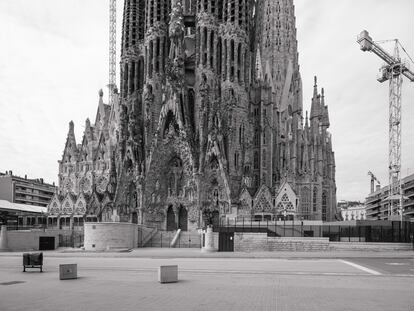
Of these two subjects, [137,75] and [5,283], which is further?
[137,75]

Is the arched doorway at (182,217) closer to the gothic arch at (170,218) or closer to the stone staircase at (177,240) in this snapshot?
the gothic arch at (170,218)

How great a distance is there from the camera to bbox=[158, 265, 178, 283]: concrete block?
21.0m

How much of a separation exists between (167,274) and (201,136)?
2173 inches

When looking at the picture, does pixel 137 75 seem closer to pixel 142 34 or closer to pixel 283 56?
pixel 142 34

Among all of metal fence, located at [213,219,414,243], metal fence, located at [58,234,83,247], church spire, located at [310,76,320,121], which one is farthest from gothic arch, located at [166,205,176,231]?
church spire, located at [310,76,320,121]

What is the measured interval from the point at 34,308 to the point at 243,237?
36.2 meters

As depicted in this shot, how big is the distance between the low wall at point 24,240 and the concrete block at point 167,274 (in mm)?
35492

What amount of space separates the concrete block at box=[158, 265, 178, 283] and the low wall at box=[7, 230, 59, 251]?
3549cm

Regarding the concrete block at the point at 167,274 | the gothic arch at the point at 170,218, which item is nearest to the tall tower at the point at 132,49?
the gothic arch at the point at 170,218

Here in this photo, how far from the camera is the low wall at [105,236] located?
51.6 meters

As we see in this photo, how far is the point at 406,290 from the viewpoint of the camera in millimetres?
19141

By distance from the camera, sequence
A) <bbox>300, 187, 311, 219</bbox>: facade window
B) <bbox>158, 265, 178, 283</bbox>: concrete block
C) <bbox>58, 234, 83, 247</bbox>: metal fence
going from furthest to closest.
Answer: <bbox>300, 187, 311, 219</bbox>: facade window → <bbox>58, 234, 83, 247</bbox>: metal fence → <bbox>158, 265, 178, 283</bbox>: concrete block

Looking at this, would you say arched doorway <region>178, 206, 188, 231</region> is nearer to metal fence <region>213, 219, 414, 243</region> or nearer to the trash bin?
metal fence <region>213, 219, 414, 243</region>

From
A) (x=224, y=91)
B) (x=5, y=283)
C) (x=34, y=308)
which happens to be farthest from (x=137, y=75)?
(x=34, y=308)
